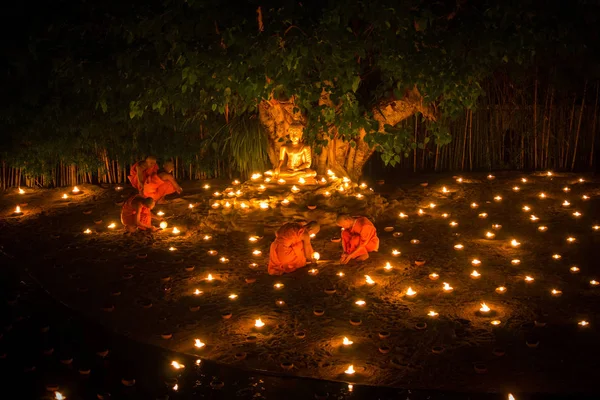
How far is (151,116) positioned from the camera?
38.1ft

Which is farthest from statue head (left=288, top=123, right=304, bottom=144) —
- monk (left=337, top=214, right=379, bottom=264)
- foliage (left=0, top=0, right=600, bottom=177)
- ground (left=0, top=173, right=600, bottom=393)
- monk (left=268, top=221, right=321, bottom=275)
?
monk (left=268, top=221, right=321, bottom=275)

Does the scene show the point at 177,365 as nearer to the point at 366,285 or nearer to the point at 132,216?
the point at 366,285

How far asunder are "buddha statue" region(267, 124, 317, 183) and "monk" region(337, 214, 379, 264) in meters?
2.55

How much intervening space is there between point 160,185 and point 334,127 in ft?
9.79

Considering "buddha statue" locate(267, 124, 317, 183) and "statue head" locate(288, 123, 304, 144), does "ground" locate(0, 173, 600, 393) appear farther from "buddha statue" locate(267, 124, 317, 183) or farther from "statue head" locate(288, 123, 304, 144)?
"statue head" locate(288, 123, 304, 144)

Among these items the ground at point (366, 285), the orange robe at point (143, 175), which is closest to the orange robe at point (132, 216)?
the ground at point (366, 285)

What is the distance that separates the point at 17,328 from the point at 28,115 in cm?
555

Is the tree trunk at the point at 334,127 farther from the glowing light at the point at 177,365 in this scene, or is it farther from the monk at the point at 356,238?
the glowing light at the point at 177,365

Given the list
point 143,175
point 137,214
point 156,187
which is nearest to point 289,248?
point 137,214

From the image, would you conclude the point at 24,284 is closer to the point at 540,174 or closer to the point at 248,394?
the point at 248,394

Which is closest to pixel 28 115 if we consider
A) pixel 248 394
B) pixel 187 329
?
pixel 187 329

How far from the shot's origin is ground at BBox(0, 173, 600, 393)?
545 centimetres

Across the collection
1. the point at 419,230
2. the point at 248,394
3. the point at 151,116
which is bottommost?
the point at 248,394

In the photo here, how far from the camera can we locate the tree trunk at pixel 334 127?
33.2 ft
